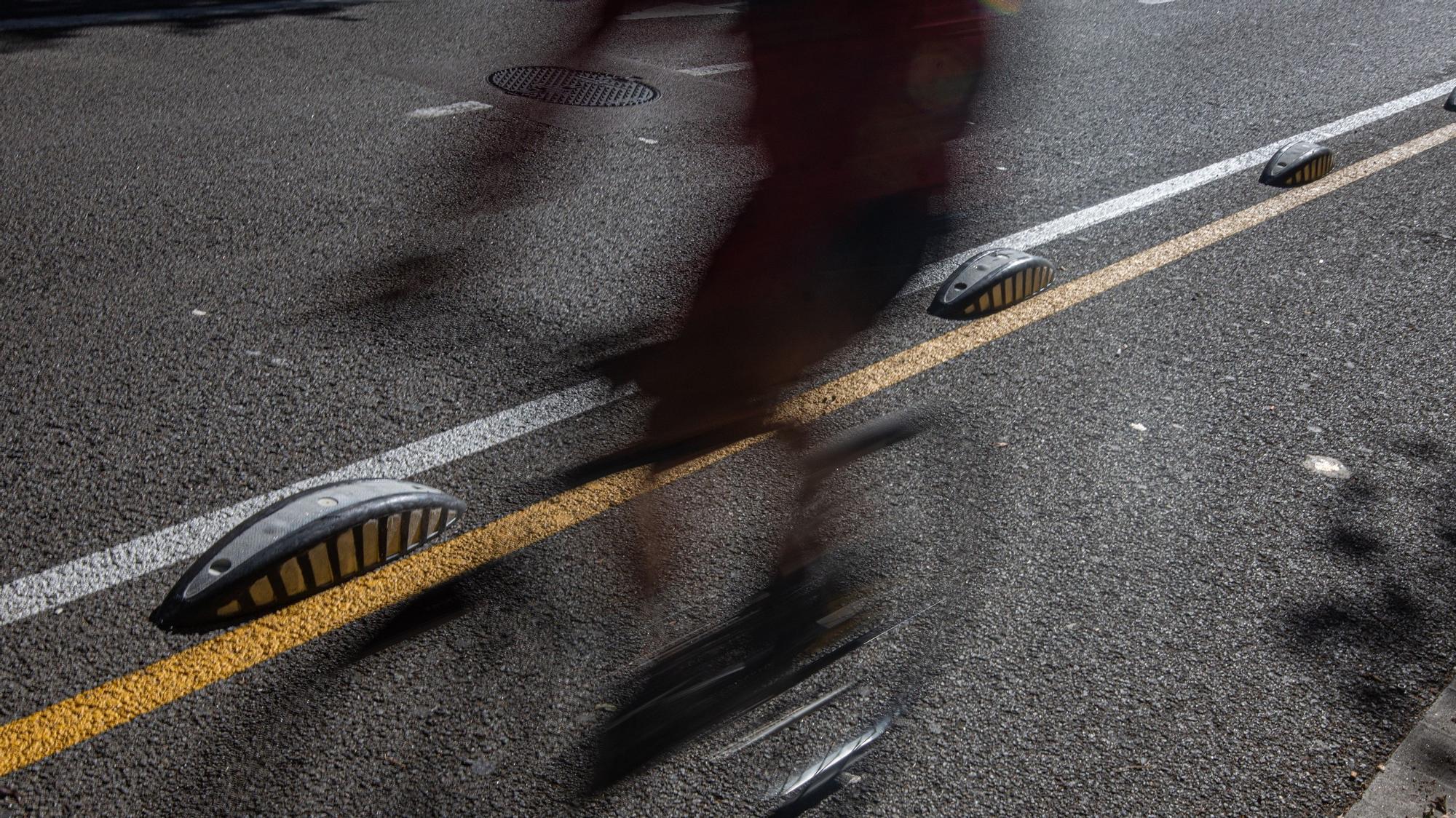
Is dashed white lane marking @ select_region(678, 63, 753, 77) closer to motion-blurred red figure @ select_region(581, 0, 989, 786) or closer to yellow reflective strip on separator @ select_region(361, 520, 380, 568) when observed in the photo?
motion-blurred red figure @ select_region(581, 0, 989, 786)

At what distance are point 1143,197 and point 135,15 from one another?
22.9 feet

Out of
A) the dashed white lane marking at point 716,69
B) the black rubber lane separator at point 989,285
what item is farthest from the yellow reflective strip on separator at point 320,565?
the dashed white lane marking at point 716,69

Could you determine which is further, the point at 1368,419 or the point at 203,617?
the point at 1368,419

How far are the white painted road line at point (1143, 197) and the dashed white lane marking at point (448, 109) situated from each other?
3052 millimetres

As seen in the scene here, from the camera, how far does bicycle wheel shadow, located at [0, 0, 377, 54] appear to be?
7691 millimetres

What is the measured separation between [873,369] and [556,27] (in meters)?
5.58

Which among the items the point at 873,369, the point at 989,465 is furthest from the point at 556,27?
the point at 989,465

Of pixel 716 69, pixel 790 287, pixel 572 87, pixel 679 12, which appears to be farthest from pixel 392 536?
pixel 679 12

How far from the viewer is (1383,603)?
2.95 metres

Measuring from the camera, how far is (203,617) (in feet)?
8.85

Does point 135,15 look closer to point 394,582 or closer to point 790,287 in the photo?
point 790,287

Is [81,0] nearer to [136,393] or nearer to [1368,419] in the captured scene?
[136,393]

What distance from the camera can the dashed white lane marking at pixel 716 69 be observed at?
7.57m

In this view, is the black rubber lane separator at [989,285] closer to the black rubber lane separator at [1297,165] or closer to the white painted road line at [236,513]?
the white painted road line at [236,513]
